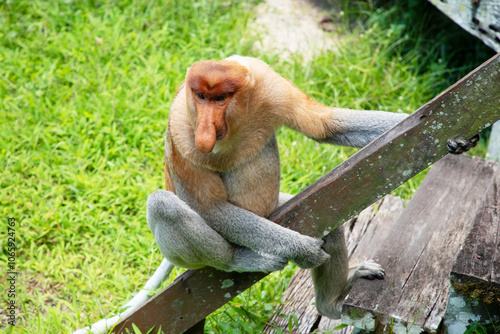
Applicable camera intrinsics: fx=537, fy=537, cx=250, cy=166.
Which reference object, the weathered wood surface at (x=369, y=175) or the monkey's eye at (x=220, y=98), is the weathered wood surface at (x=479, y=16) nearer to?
the weathered wood surface at (x=369, y=175)

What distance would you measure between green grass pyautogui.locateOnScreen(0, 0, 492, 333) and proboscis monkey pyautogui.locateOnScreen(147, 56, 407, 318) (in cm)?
76

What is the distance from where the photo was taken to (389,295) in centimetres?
289

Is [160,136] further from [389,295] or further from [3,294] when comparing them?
[389,295]

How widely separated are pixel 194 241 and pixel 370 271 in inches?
40.0

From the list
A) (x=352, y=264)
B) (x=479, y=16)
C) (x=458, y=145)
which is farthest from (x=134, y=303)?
(x=479, y=16)

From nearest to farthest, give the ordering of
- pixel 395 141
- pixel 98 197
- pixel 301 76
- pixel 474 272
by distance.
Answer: pixel 395 141 → pixel 474 272 → pixel 98 197 → pixel 301 76

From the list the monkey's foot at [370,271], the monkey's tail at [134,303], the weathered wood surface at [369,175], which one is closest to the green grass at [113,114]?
the monkey's tail at [134,303]

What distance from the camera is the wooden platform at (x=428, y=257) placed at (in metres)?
2.62

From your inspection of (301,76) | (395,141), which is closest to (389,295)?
(395,141)

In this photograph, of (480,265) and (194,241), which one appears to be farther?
(194,241)

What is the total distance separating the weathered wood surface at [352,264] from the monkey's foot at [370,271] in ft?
1.61

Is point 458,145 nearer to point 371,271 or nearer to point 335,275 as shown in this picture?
point 371,271

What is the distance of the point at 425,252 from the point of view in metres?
3.24

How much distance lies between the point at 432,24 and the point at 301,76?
1.96m
